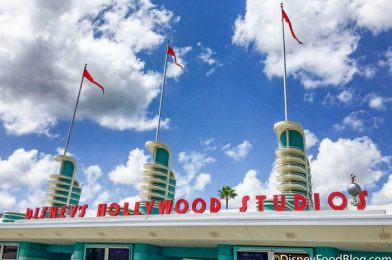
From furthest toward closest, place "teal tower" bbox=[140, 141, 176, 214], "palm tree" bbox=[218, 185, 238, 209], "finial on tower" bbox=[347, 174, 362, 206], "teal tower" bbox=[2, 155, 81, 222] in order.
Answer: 1. "palm tree" bbox=[218, 185, 238, 209]
2. "teal tower" bbox=[2, 155, 81, 222]
3. "teal tower" bbox=[140, 141, 176, 214]
4. "finial on tower" bbox=[347, 174, 362, 206]

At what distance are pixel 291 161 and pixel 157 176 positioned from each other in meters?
16.2

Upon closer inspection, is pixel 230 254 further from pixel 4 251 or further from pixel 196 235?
pixel 4 251

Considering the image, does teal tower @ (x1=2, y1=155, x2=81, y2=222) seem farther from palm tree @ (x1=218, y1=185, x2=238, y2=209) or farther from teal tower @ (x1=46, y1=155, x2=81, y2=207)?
palm tree @ (x1=218, y1=185, x2=238, y2=209)

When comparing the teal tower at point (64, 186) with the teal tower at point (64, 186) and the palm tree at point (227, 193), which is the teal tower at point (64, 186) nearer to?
the teal tower at point (64, 186)

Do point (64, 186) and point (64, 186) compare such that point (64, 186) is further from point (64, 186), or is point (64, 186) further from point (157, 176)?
point (157, 176)

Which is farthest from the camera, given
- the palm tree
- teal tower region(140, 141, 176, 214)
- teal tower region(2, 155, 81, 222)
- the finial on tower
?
the palm tree

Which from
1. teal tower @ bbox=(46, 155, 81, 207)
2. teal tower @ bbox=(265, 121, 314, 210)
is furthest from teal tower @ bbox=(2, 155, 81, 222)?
teal tower @ bbox=(265, 121, 314, 210)

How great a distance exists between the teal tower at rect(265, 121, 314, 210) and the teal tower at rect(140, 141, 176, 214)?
47.6 feet

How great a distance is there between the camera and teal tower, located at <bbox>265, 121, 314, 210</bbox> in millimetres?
30297

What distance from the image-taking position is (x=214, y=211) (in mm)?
27891

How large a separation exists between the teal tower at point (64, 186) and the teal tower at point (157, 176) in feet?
51.3

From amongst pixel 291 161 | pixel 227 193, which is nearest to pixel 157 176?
pixel 291 161

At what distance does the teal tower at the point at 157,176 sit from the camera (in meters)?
39.9

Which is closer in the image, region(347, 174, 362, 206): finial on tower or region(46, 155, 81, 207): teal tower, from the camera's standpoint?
region(347, 174, 362, 206): finial on tower
